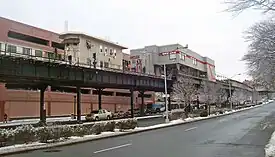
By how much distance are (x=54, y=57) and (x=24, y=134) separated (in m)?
29.8

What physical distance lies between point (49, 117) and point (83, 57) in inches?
692

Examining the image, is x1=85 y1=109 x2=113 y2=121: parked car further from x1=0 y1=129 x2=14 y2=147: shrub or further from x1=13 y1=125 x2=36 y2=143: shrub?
x1=0 y1=129 x2=14 y2=147: shrub

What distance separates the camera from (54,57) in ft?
156

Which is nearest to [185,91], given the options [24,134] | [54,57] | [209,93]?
[209,93]

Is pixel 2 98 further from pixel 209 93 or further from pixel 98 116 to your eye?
pixel 209 93

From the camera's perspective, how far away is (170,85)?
240 feet

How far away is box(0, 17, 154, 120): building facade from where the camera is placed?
54.7 meters

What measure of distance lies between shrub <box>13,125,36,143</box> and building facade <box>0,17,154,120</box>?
19.4 metres

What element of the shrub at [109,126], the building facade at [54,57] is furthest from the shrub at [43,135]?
the building facade at [54,57]

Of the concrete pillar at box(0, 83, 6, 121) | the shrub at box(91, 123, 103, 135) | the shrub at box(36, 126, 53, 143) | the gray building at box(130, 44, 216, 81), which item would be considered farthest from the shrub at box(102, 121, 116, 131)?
the gray building at box(130, 44, 216, 81)

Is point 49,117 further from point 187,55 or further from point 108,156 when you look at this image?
point 187,55

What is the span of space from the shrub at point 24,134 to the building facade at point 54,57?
19.4 meters

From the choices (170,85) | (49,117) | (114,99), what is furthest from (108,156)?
(114,99)

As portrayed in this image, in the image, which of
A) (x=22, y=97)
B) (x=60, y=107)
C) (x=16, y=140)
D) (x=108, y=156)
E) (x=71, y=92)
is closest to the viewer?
(x=108, y=156)
